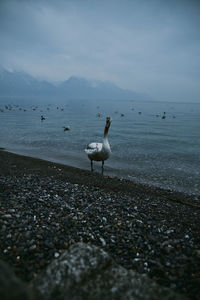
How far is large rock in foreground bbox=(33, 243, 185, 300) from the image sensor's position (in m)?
2.42

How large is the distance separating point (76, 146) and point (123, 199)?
674 inches

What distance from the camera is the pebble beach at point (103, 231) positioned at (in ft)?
11.9

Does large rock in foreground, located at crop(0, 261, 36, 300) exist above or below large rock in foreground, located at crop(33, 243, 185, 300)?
above

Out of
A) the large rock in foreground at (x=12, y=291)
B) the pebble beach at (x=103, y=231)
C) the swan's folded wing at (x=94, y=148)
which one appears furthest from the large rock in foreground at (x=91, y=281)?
the swan's folded wing at (x=94, y=148)

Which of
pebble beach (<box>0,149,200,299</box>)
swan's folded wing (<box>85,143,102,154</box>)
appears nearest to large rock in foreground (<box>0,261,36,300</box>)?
pebble beach (<box>0,149,200,299</box>)

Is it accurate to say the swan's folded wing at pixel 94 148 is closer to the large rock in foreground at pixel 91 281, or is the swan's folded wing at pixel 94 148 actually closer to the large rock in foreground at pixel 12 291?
the large rock in foreground at pixel 91 281

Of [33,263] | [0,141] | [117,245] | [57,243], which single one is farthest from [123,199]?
[0,141]

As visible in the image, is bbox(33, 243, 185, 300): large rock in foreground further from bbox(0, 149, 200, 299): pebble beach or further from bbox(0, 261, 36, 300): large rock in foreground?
bbox(0, 149, 200, 299): pebble beach

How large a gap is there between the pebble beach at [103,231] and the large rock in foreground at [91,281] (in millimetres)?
973

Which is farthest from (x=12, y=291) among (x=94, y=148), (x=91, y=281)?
(x=94, y=148)

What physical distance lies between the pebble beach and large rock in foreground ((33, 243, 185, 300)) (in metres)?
0.97

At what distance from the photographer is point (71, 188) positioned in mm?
8180

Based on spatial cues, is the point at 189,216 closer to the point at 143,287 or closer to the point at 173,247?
the point at 173,247

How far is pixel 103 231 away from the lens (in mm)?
4957
